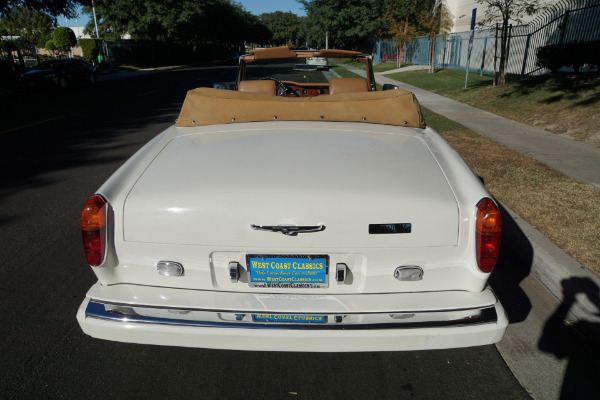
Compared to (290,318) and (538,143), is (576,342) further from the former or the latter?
(538,143)

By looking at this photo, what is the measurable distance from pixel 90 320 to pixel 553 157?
22.1ft

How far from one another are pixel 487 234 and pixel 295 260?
2.98ft

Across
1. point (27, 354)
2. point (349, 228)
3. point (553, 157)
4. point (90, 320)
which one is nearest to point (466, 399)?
point (349, 228)

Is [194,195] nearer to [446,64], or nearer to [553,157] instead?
[553,157]

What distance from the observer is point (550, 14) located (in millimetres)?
17844

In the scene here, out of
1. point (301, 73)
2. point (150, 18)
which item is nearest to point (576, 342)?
point (301, 73)

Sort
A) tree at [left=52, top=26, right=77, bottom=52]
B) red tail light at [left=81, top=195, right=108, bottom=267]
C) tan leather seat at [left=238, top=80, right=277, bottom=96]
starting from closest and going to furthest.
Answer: red tail light at [left=81, top=195, right=108, bottom=267]
tan leather seat at [left=238, top=80, right=277, bottom=96]
tree at [left=52, top=26, right=77, bottom=52]

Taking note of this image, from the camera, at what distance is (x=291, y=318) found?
211 cm

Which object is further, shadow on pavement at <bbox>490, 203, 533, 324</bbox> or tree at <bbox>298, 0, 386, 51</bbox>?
tree at <bbox>298, 0, 386, 51</bbox>

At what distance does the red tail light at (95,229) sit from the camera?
7.11ft

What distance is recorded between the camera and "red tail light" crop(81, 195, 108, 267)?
7.11ft

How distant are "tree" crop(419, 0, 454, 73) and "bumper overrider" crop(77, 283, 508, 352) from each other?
963 inches

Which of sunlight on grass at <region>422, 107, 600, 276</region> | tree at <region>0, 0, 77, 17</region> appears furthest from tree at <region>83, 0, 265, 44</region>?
sunlight on grass at <region>422, 107, 600, 276</region>

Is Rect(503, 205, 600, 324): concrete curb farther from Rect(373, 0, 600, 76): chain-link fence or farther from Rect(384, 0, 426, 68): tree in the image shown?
Rect(384, 0, 426, 68): tree
